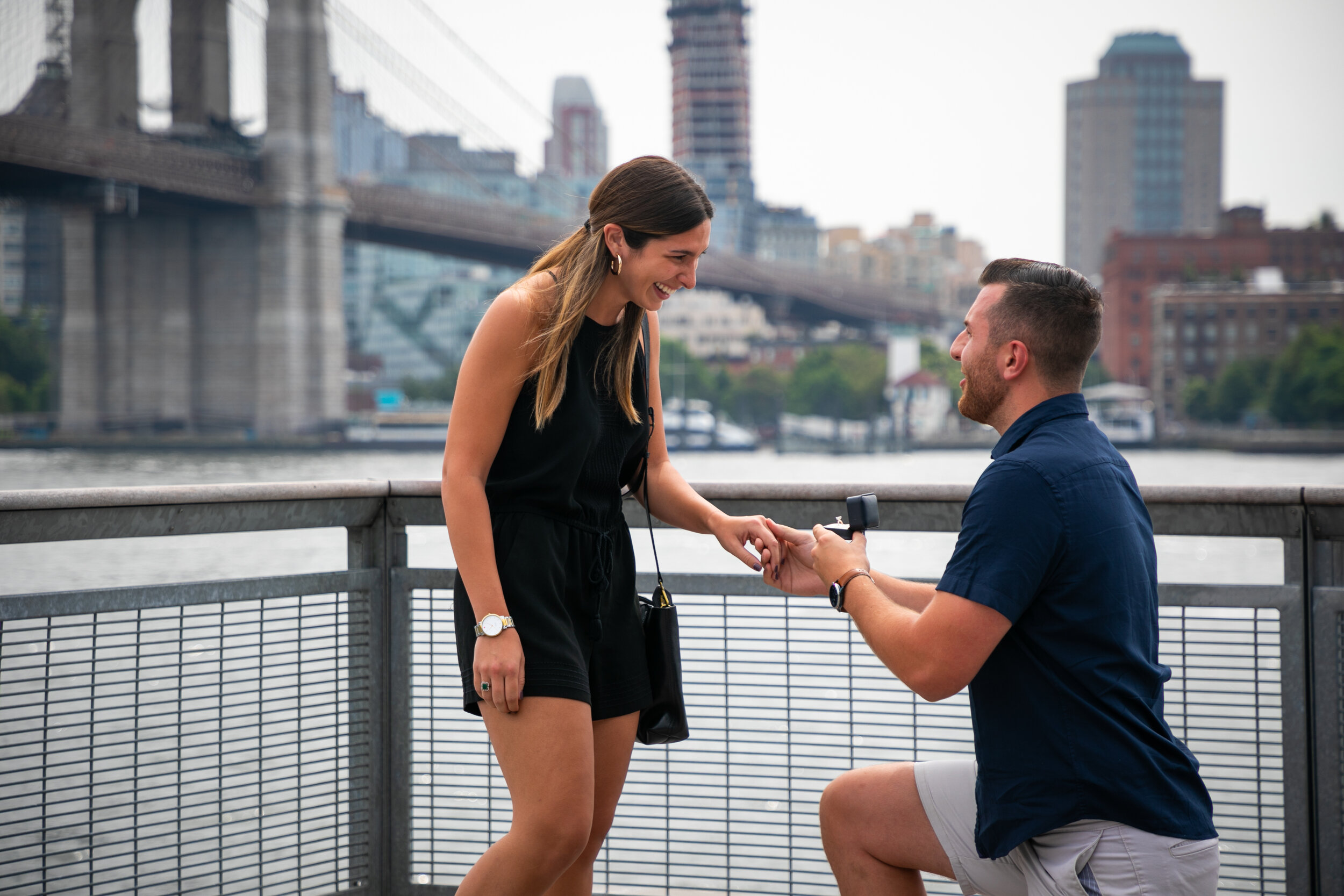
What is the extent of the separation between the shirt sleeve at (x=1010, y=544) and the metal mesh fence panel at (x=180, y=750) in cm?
128

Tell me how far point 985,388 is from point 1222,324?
236ft

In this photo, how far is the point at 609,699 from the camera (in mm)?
1599

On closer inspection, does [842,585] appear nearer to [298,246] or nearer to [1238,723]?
[1238,723]

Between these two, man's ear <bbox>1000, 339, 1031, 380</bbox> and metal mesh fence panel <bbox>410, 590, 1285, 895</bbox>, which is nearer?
man's ear <bbox>1000, 339, 1031, 380</bbox>

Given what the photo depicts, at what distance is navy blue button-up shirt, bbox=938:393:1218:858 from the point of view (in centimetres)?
125

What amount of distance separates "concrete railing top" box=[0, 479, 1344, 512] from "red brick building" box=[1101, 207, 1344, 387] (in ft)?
232

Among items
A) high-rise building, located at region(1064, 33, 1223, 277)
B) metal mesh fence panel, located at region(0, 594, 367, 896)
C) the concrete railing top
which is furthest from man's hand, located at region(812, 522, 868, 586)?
high-rise building, located at region(1064, 33, 1223, 277)

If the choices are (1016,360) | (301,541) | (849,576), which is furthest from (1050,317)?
(301,541)

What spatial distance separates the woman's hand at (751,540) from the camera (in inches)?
66.8

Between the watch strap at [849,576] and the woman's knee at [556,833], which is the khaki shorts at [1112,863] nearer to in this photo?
the watch strap at [849,576]

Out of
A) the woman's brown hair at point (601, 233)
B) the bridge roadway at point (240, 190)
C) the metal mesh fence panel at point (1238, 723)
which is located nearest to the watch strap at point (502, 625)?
the woman's brown hair at point (601, 233)

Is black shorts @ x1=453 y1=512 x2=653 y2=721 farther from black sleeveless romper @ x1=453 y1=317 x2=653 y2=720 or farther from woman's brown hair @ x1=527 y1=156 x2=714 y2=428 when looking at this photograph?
woman's brown hair @ x1=527 y1=156 x2=714 y2=428

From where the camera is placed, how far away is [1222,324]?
216 ft

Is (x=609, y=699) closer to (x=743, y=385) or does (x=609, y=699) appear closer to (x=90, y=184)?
(x=90, y=184)
